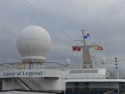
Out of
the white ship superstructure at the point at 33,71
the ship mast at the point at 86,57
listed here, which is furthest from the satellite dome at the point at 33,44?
the ship mast at the point at 86,57

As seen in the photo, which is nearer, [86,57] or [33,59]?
[33,59]

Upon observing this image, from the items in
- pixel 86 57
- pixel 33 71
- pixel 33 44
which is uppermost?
pixel 86 57

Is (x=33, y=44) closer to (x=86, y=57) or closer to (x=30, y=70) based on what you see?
→ (x=30, y=70)

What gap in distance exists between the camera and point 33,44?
127 ft

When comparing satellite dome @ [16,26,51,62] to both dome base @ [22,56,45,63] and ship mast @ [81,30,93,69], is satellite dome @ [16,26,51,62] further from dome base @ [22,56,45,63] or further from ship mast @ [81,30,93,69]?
ship mast @ [81,30,93,69]

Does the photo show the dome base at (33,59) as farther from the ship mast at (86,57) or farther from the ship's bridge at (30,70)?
the ship mast at (86,57)

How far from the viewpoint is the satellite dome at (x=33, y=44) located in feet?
127

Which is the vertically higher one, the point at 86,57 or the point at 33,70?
the point at 86,57

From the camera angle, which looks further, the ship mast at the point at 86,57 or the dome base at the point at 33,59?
the ship mast at the point at 86,57

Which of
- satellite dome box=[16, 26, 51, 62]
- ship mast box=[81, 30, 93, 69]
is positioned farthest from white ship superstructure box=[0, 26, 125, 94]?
ship mast box=[81, 30, 93, 69]

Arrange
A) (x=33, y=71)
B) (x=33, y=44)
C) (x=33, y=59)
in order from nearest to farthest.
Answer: (x=33, y=71), (x=33, y=44), (x=33, y=59)

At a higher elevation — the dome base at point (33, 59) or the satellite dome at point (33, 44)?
the satellite dome at point (33, 44)

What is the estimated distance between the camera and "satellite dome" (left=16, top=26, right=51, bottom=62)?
3875 centimetres

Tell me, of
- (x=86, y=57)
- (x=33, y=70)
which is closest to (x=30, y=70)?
(x=33, y=70)
